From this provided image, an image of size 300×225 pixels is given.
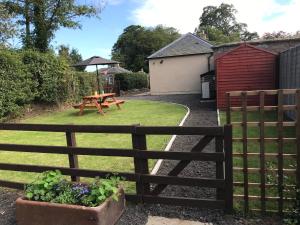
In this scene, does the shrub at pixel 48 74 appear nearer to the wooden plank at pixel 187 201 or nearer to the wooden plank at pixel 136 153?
the wooden plank at pixel 136 153

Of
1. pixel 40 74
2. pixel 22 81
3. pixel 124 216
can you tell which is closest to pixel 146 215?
pixel 124 216

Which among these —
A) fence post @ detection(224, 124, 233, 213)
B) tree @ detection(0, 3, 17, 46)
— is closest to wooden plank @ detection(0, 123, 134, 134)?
fence post @ detection(224, 124, 233, 213)

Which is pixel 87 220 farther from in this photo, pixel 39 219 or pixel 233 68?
pixel 233 68

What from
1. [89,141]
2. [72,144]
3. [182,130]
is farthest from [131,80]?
[182,130]

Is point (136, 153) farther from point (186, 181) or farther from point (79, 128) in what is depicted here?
point (79, 128)

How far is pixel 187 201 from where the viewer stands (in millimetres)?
4281

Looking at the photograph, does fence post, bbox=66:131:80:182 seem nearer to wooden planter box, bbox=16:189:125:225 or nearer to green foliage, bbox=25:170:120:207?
green foliage, bbox=25:170:120:207

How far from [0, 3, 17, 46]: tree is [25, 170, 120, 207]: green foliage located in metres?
13.0

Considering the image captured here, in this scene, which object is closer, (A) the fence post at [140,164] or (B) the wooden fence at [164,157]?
(B) the wooden fence at [164,157]

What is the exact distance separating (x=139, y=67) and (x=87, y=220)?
5494 centimetres

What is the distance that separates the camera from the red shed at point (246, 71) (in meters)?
14.1

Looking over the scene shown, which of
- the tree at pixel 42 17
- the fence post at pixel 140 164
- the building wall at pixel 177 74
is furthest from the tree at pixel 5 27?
the building wall at pixel 177 74

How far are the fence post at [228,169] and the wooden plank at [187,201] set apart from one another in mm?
85

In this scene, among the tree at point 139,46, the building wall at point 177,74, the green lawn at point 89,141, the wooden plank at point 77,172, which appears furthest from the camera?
the tree at point 139,46
